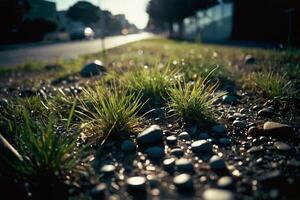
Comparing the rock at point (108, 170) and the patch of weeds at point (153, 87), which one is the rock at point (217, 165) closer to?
the rock at point (108, 170)

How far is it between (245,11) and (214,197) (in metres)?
18.0

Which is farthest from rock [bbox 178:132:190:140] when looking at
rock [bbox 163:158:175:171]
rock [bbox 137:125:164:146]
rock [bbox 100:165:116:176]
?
rock [bbox 100:165:116:176]

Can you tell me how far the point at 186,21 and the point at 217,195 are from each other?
34.6 m

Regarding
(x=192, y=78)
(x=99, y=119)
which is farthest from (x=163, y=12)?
(x=99, y=119)

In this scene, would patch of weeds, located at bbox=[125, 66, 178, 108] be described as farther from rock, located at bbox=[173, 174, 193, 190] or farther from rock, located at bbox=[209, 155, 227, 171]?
rock, located at bbox=[173, 174, 193, 190]

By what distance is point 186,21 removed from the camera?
34.8 m

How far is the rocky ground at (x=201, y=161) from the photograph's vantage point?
1.81 meters

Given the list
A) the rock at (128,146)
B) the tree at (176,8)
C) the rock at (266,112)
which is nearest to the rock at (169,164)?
the rock at (128,146)

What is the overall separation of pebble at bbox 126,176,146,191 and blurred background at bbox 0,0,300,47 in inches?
267

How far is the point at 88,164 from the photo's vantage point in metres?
2.20

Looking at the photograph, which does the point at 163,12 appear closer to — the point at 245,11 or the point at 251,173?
the point at 245,11

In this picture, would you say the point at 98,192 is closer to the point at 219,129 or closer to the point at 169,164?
the point at 169,164

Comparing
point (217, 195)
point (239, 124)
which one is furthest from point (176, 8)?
point (217, 195)

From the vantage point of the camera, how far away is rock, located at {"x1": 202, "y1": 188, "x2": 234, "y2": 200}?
159 cm
